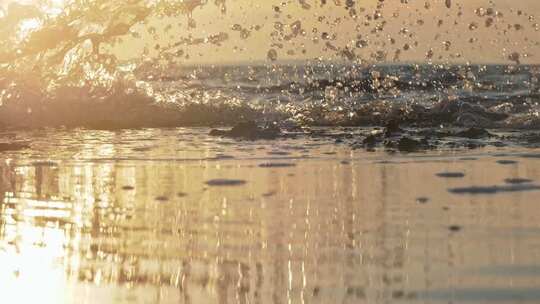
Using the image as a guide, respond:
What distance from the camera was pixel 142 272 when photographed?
4203 mm

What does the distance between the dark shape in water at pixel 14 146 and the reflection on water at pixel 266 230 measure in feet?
3.06

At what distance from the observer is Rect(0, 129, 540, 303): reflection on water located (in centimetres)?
389

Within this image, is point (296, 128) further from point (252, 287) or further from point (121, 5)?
point (252, 287)

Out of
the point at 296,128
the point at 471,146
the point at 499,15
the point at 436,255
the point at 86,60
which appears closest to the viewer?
the point at 436,255

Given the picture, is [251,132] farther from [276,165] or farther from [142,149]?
[276,165]

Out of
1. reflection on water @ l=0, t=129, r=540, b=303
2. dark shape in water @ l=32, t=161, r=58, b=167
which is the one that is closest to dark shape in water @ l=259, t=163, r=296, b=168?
reflection on water @ l=0, t=129, r=540, b=303

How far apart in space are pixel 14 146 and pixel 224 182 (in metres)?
3.43

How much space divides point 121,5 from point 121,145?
19.6ft

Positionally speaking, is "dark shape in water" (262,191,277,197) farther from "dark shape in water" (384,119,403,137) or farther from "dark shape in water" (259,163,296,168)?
"dark shape in water" (384,119,403,137)

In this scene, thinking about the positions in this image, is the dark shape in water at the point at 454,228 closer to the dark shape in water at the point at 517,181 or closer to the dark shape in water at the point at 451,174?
the dark shape in water at the point at 517,181

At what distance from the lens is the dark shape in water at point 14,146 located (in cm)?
962

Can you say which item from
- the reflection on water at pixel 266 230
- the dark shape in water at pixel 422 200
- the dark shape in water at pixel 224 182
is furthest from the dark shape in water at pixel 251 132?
the dark shape in water at pixel 422 200

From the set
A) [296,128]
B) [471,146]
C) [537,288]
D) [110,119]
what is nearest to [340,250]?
[537,288]

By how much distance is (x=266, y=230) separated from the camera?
5.17 m
